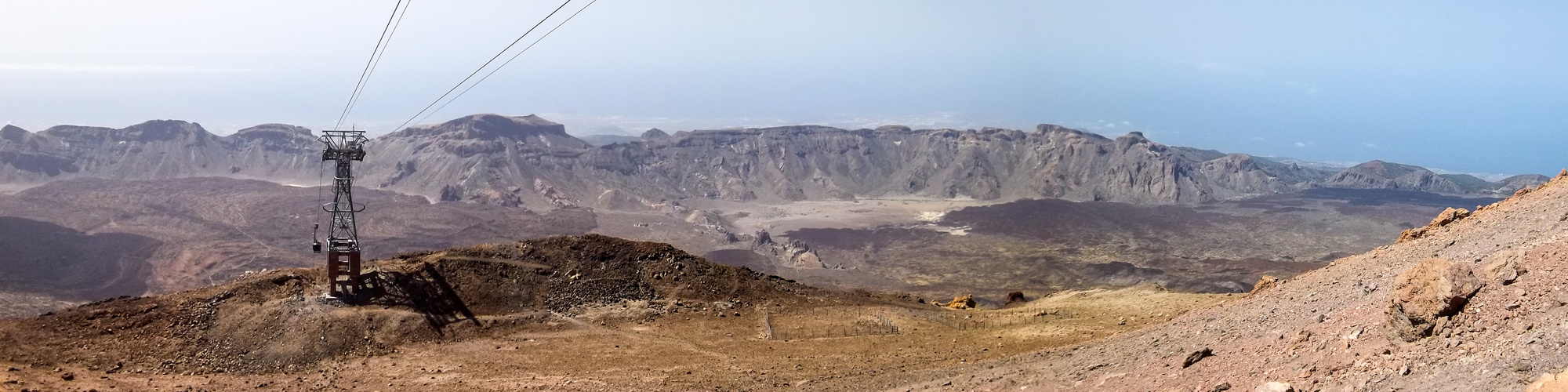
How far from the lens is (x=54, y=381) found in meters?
17.9

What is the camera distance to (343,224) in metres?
25.7

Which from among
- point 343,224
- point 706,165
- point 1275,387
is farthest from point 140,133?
point 1275,387

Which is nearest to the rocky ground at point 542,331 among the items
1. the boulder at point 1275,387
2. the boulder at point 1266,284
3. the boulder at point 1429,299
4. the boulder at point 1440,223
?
the boulder at point 1266,284

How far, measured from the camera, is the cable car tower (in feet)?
80.9

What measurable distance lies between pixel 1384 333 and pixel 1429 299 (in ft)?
2.25

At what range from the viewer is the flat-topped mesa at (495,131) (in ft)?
489

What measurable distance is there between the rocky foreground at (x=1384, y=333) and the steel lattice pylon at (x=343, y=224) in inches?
685

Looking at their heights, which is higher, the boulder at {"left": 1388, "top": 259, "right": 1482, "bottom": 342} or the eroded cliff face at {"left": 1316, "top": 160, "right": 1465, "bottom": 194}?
the eroded cliff face at {"left": 1316, "top": 160, "right": 1465, "bottom": 194}

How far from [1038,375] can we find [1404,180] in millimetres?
182628

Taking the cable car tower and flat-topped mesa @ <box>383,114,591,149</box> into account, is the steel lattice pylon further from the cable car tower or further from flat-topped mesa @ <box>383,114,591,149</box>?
flat-topped mesa @ <box>383,114,591,149</box>

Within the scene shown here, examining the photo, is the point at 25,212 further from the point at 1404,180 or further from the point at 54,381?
the point at 1404,180

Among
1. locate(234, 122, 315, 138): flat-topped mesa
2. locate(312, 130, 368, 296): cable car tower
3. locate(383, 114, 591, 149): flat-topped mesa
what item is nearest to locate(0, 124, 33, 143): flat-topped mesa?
locate(234, 122, 315, 138): flat-topped mesa

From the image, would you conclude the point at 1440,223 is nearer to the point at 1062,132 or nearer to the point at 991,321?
the point at 991,321

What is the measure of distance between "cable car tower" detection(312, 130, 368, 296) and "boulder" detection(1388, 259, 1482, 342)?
24124 mm
